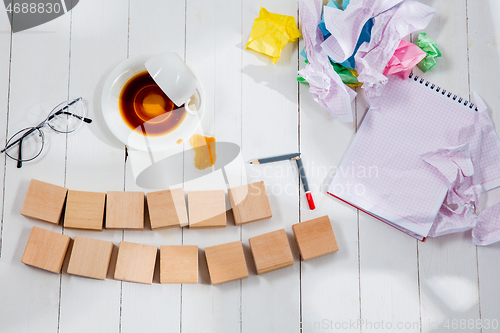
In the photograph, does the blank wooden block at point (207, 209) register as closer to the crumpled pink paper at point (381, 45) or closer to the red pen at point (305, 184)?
the red pen at point (305, 184)

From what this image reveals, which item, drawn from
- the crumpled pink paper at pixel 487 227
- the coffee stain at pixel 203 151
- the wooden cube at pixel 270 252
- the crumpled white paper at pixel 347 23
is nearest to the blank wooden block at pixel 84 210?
the coffee stain at pixel 203 151

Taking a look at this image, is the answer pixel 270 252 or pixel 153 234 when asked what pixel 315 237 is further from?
pixel 153 234

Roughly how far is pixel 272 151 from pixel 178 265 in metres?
0.31

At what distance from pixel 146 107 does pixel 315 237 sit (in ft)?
1.46

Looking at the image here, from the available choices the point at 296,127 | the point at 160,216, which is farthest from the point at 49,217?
the point at 296,127

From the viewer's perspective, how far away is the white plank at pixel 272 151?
2.68ft

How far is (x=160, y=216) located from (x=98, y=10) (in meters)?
0.48

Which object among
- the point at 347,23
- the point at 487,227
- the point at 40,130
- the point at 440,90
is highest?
the point at 347,23

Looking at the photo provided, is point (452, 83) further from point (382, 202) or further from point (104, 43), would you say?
point (104, 43)

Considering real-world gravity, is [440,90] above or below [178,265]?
above

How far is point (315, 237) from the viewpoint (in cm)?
81

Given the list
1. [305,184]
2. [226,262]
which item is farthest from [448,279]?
[226,262]

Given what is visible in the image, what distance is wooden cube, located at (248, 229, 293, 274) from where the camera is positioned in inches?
31.3

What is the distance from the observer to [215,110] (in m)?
0.84
